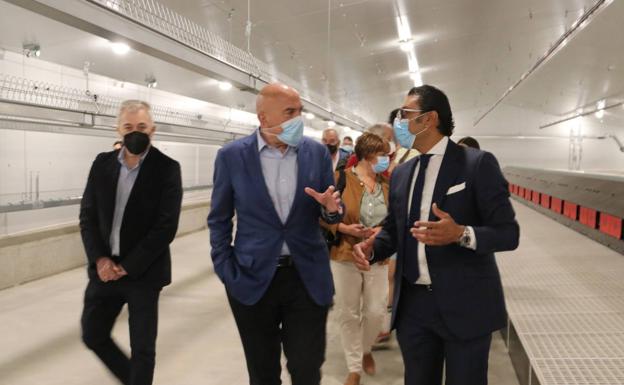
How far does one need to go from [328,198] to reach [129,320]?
131 cm

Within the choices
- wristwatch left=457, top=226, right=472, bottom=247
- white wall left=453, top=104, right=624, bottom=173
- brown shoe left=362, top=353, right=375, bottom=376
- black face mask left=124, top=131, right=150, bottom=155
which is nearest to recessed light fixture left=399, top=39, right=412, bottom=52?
brown shoe left=362, top=353, right=375, bottom=376

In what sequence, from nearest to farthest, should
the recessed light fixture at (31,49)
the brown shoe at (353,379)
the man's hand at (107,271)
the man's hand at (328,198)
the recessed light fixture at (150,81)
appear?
1. the man's hand at (328,198)
2. the man's hand at (107,271)
3. the brown shoe at (353,379)
4. the recessed light fixture at (31,49)
5. the recessed light fixture at (150,81)

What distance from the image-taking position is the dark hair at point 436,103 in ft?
6.13

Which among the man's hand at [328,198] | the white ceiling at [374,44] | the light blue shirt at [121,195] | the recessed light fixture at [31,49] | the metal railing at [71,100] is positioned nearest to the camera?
the man's hand at [328,198]

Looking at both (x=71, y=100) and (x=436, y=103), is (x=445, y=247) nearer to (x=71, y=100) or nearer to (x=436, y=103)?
(x=436, y=103)

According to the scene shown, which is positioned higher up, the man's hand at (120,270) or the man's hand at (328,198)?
the man's hand at (328,198)

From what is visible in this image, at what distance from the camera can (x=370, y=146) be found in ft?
11.1

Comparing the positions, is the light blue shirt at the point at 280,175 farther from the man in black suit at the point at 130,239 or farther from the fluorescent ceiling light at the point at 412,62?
the fluorescent ceiling light at the point at 412,62

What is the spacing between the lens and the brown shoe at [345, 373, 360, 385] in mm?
3184

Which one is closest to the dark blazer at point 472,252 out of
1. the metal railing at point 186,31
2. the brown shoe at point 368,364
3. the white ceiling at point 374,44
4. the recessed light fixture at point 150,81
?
the brown shoe at point 368,364

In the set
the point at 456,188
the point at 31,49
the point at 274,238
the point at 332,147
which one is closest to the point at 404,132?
the point at 456,188

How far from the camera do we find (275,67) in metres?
10.9

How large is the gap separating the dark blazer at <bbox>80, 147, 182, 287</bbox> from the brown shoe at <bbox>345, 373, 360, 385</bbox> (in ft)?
4.64

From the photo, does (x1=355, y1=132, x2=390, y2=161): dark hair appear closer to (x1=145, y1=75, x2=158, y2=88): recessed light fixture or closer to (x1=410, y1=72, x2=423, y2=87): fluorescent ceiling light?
(x1=145, y1=75, x2=158, y2=88): recessed light fixture
